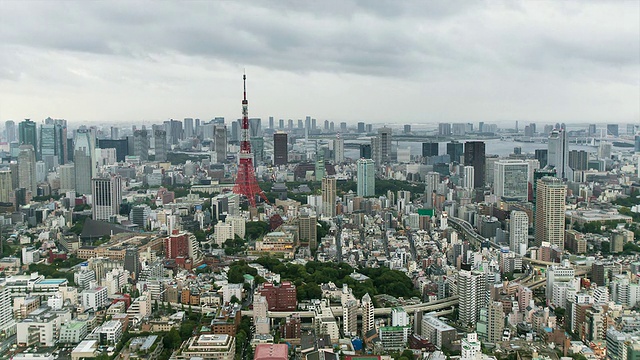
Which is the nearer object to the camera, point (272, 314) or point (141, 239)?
point (272, 314)

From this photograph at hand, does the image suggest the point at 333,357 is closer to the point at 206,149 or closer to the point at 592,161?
the point at 592,161

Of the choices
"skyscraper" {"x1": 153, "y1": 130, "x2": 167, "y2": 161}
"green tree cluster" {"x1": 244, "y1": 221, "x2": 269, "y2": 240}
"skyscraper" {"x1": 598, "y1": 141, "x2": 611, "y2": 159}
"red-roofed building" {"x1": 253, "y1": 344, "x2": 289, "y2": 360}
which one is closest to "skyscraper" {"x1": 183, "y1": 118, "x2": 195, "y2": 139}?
"skyscraper" {"x1": 153, "y1": 130, "x2": 167, "y2": 161}

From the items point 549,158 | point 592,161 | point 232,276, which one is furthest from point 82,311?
point 592,161

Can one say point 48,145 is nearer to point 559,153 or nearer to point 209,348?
point 559,153

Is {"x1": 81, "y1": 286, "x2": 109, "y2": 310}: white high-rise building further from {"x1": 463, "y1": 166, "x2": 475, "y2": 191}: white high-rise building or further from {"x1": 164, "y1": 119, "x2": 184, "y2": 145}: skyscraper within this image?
{"x1": 164, "y1": 119, "x2": 184, "y2": 145}: skyscraper

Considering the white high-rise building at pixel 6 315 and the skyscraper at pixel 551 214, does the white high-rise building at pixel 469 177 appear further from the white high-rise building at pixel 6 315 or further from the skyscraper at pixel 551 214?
the white high-rise building at pixel 6 315

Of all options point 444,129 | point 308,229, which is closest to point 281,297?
point 308,229
